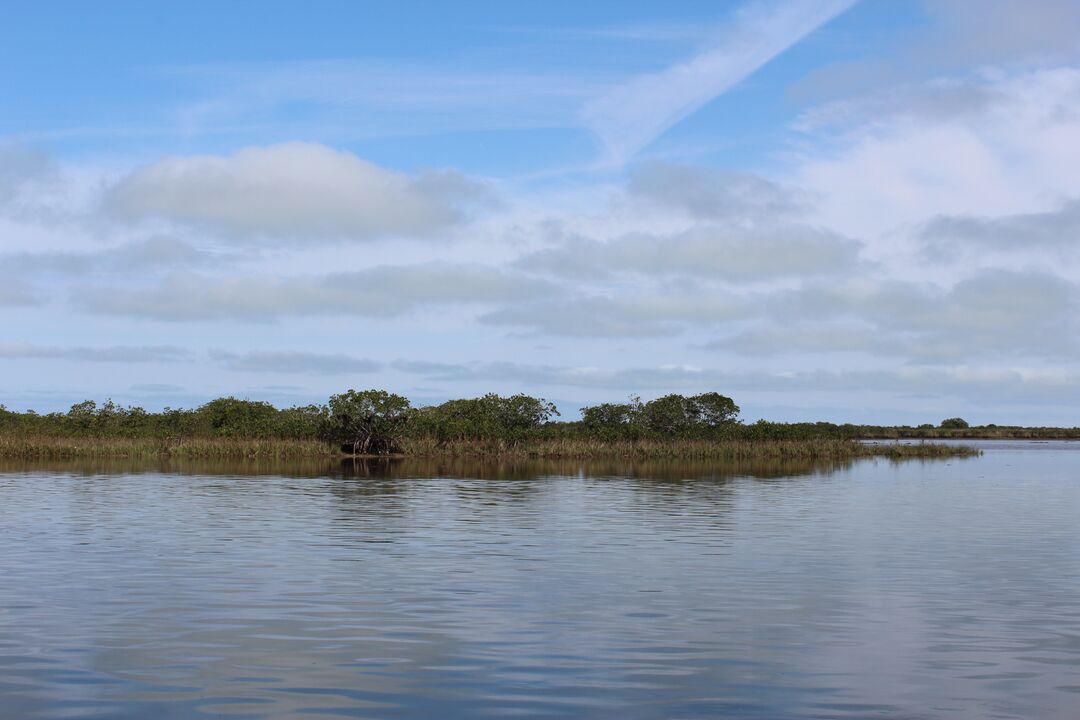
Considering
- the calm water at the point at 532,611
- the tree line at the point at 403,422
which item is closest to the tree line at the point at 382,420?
the tree line at the point at 403,422

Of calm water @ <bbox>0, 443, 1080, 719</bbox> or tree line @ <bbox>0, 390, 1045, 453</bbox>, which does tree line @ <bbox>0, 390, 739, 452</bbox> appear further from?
calm water @ <bbox>0, 443, 1080, 719</bbox>

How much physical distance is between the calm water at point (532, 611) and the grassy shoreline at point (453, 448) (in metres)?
31.9

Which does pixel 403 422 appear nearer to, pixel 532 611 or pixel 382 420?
pixel 382 420

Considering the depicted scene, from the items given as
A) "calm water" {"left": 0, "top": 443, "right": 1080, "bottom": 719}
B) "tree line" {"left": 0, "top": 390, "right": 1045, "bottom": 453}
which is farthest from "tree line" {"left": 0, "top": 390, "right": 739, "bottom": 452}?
"calm water" {"left": 0, "top": 443, "right": 1080, "bottom": 719}

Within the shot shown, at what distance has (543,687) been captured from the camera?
36.3 feet

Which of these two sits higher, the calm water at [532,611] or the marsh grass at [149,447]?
the marsh grass at [149,447]

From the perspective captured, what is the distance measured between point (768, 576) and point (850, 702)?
848 centimetres

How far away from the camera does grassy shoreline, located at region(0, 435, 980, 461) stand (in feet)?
→ 207

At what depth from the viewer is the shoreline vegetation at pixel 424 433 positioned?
65.9 m

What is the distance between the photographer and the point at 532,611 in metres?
15.3

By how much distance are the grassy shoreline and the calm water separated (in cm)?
3188

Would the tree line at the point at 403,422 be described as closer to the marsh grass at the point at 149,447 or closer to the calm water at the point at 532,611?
the marsh grass at the point at 149,447

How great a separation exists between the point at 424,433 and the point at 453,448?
2525 millimetres

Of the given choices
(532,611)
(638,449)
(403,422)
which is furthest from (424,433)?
(532,611)
